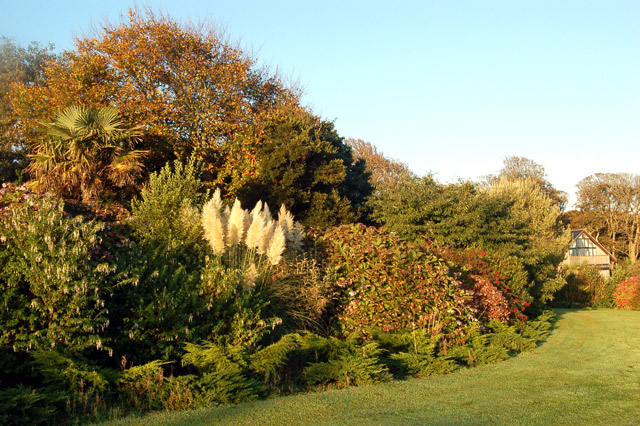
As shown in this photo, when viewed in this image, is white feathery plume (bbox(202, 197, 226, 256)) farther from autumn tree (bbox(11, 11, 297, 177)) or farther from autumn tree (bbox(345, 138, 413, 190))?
autumn tree (bbox(345, 138, 413, 190))

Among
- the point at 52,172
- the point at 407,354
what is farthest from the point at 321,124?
the point at 407,354

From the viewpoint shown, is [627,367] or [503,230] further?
[503,230]

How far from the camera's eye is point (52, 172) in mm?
11086

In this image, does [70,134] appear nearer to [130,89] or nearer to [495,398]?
[130,89]

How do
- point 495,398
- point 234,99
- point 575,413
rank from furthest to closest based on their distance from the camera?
point 234,99, point 495,398, point 575,413

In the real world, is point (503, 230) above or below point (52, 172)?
below

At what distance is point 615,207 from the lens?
186 ft

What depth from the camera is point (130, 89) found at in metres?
16.4

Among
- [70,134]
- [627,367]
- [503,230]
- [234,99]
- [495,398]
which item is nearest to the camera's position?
[495,398]

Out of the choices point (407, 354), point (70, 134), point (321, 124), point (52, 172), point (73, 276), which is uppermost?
point (321, 124)

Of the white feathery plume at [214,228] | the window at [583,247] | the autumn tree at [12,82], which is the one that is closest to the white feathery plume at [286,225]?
the white feathery plume at [214,228]

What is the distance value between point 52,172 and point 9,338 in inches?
235

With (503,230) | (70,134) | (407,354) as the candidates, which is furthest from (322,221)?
(407,354)

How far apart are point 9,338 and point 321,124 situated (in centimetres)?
1414
